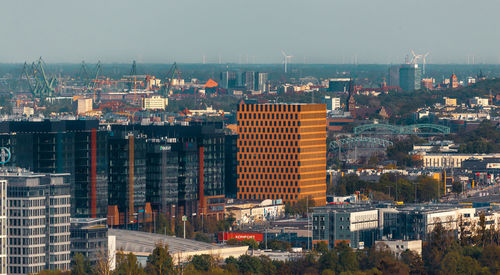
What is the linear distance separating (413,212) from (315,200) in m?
26.7

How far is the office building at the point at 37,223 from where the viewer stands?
79.3 meters

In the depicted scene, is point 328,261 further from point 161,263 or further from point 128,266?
point 128,266

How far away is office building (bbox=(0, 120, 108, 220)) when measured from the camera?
10944 centimetres

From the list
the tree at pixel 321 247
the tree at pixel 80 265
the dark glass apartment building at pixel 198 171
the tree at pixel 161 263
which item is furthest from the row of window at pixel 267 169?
the tree at pixel 80 265

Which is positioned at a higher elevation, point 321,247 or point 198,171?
point 198,171

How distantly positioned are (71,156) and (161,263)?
3145 cm

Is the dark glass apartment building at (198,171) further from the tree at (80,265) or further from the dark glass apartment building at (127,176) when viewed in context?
the tree at (80,265)

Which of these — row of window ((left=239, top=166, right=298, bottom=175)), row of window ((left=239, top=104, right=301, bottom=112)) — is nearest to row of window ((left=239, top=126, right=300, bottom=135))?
row of window ((left=239, top=104, right=301, bottom=112))

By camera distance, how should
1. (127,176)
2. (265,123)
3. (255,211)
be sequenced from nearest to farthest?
1. (127,176)
2. (255,211)
3. (265,123)

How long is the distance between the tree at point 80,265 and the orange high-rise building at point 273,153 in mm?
56192

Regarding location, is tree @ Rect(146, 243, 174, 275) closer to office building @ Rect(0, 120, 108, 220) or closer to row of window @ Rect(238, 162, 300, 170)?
office building @ Rect(0, 120, 108, 220)

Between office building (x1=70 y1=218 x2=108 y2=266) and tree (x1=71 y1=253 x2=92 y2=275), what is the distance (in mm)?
571

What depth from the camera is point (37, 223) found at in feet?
261

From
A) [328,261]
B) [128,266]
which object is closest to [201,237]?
[328,261]
